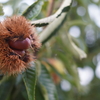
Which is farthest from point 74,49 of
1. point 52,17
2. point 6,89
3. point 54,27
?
point 6,89

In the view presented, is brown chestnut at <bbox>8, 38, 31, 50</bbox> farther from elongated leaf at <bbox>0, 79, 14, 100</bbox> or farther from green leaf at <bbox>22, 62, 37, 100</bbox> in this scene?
elongated leaf at <bbox>0, 79, 14, 100</bbox>

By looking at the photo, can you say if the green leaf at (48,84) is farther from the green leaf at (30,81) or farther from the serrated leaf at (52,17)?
the serrated leaf at (52,17)

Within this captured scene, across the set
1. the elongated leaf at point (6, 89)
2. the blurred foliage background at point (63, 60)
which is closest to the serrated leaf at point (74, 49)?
the blurred foliage background at point (63, 60)

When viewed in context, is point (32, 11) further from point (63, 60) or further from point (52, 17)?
point (63, 60)

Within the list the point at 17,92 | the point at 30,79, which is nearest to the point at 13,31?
the point at 30,79

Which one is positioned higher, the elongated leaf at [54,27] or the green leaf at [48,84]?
the elongated leaf at [54,27]

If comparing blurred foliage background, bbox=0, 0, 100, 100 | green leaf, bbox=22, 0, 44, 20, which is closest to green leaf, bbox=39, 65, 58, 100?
blurred foliage background, bbox=0, 0, 100, 100

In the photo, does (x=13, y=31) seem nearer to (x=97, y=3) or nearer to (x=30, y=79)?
(x=30, y=79)
